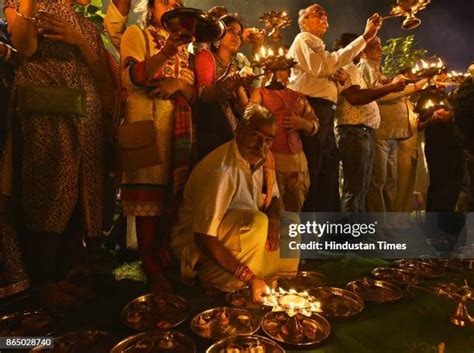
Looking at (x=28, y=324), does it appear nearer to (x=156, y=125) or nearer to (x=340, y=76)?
(x=156, y=125)

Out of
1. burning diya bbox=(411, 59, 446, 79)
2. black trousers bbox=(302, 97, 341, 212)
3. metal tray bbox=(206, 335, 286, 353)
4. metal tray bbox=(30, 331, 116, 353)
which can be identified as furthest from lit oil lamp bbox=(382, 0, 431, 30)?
metal tray bbox=(30, 331, 116, 353)

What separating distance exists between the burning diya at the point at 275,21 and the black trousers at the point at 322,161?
4.21 ft

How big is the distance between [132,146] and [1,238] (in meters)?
1.34

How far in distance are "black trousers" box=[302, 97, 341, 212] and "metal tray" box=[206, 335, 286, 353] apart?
95.2 inches

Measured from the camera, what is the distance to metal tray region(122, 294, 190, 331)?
2.41m

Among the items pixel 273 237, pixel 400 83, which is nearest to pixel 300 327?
pixel 273 237

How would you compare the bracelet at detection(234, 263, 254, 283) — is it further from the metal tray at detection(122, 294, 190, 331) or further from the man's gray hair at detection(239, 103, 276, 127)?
the man's gray hair at detection(239, 103, 276, 127)

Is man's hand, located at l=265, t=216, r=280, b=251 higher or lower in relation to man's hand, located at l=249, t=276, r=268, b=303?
higher

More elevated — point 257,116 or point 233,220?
point 257,116

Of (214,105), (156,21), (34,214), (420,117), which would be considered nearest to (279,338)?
(34,214)

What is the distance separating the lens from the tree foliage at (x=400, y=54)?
8.57 meters

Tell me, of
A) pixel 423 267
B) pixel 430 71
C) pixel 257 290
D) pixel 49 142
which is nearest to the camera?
pixel 257 290

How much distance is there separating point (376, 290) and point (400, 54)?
752 centimetres

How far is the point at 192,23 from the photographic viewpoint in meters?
2.62
